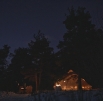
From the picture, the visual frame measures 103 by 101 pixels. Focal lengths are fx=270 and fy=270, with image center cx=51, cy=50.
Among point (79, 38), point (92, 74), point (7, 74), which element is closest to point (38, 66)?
point (7, 74)

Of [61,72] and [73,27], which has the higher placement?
[73,27]

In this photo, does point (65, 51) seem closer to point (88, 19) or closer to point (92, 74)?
point (88, 19)

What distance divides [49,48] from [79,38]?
1007cm

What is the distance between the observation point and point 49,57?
38.2m

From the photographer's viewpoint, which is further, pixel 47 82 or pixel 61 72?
pixel 47 82

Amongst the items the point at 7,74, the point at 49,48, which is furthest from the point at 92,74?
the point at 7,74

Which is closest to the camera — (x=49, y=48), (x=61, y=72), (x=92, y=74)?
(x=92, y=74)

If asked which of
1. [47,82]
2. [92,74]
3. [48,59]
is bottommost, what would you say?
[92,74]

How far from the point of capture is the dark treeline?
29.4 m

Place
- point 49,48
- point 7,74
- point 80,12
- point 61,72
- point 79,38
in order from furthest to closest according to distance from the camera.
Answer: point 7,74 → point 49,48 → point 61,72 → point 80,12 → point 79,38

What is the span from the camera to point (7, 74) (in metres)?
42.9

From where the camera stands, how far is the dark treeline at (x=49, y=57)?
29.4 metres

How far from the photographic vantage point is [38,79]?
4006 cm

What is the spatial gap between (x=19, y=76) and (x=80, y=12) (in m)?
17.9
